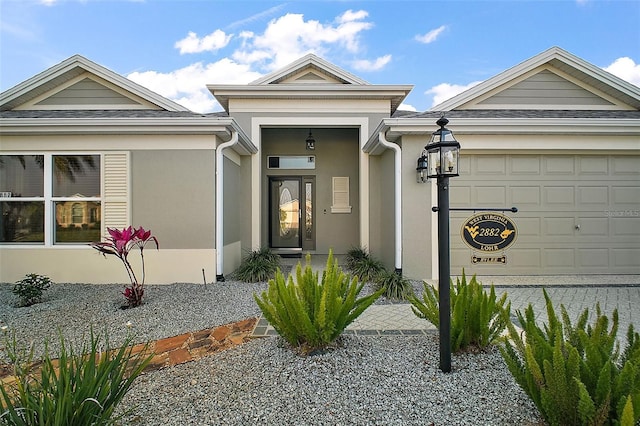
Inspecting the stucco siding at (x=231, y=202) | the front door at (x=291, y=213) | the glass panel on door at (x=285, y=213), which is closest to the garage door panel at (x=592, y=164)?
the front door at (x=291, y=213)

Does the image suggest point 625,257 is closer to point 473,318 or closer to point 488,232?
point 488,232

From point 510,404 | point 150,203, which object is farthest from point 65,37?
point 510,404

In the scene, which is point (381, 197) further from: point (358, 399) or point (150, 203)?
point (358, 399)

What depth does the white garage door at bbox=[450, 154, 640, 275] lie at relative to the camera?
6.68m

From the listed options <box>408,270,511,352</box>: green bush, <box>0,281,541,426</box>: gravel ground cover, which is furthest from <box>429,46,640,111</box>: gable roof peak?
<box>0,281,541,426</box>: gravel ground cover

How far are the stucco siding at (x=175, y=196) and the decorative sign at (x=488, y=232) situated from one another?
5139 millimetres

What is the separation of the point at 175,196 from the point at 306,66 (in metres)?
4.90

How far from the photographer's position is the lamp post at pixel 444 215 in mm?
2830

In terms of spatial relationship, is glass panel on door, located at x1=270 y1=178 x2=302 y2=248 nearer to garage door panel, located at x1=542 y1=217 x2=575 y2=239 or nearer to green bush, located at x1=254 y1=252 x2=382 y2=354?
garage door panel, located at x1=542 y1=217 x2=575 y2=239

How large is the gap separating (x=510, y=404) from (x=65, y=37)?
11.8 meters

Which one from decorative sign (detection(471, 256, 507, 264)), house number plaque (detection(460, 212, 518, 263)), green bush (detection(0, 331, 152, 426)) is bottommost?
green bush (detection(0, 331, 152, 426))

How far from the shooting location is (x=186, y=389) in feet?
8.87

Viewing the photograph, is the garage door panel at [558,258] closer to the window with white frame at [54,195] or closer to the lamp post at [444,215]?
the lamp post at [444,215]

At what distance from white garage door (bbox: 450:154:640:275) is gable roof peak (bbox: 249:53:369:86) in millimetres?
3786
